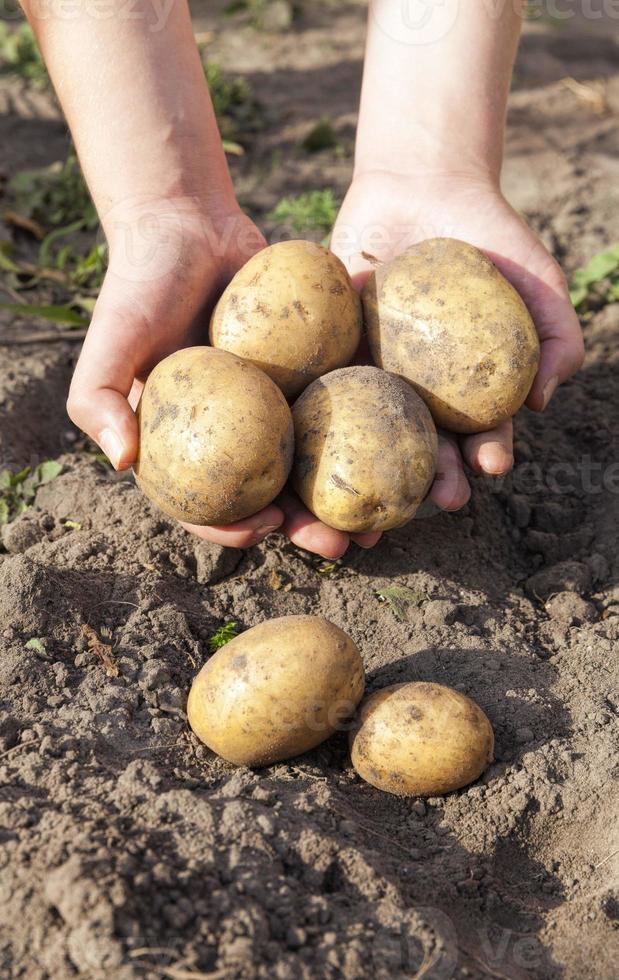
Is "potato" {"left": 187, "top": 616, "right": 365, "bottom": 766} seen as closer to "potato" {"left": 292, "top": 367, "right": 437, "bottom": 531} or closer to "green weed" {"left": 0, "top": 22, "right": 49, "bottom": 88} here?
"potato" {"left": 292, "top": 367, "right": 437, "bottom": 531}

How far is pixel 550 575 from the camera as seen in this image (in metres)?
3.14

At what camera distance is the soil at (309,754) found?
191 cm

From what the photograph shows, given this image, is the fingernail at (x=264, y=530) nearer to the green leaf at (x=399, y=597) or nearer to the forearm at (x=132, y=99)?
the green leaf at (x=399, y=597)

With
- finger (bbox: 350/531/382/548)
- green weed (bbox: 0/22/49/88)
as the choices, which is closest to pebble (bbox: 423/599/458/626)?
finger (bbox: 350/531/382/548)

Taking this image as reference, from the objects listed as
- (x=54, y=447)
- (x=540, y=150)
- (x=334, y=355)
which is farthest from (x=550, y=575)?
(x=540, y=150)

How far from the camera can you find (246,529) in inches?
112

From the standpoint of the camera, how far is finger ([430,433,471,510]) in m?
2.99

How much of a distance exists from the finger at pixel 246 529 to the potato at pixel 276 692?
1.49 ft

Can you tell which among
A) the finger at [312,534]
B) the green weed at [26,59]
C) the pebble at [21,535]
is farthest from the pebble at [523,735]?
the green weed at [26,59]

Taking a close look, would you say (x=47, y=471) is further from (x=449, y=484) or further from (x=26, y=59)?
(x=26, y=59)

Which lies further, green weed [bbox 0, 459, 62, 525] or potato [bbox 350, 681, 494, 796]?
green weed [bbox 0, 459, 62, 525]

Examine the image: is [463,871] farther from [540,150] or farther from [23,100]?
[23,100]

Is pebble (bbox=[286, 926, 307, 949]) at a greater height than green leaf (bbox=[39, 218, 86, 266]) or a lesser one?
lesser

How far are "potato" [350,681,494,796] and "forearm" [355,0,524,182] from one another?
2.16m
